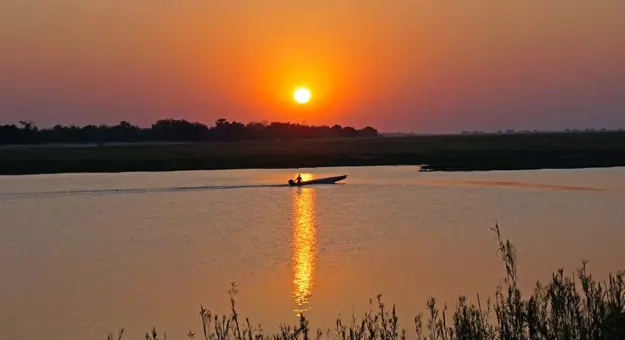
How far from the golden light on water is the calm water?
0.05m

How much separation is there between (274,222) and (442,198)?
10.4 meters

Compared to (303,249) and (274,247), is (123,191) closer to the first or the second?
(274,247)

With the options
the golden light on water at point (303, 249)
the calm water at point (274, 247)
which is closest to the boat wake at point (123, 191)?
the calm water at point (274, 247)

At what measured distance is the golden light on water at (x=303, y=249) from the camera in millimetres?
18625

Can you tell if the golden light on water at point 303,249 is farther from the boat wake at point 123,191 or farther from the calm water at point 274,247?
the boat wake at point 123,191

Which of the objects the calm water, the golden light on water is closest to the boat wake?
the calm water

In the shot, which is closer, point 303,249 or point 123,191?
point 303,249

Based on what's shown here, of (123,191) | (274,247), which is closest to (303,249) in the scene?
(274,247)

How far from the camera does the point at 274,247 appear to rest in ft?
89.1

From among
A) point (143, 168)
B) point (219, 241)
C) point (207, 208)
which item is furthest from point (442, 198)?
point (143, 168)

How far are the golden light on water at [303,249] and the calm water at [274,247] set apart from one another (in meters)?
0.05

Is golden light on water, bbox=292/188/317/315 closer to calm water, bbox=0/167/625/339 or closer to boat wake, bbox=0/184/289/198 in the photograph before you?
calm water, bbox=0/167/625/339

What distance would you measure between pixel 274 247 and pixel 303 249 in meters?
1.28

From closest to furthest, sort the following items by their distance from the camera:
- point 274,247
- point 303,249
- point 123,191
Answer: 1. point 303,249
2. point 274,247
3. point 123,191
